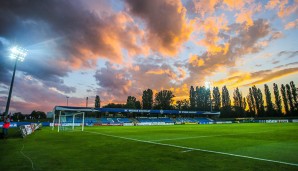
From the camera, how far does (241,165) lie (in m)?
7.66

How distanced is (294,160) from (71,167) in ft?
32.6

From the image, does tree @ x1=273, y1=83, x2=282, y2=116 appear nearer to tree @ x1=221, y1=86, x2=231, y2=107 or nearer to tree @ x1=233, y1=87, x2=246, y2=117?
tree @ x1=233, y1=87, x2=246, y2=117

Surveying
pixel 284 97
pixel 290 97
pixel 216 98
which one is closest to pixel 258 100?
pixel 284 97

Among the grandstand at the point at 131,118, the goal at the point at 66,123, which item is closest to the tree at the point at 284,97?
the grandstand at the point at 131,118

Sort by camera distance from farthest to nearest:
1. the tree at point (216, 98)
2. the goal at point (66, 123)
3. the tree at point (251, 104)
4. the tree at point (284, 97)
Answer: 1. the tree at point (216, 98)
2. the tree at point (251, 104)
3. the tree at point (284, 97)
4. the goal at point (66, 123)

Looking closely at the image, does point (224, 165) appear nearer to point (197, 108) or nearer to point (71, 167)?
point (71, 167)

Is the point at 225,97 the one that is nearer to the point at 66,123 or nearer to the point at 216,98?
the point at 216,98

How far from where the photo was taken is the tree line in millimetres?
113688

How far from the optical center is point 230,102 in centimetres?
13212

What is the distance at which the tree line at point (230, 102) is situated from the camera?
373ft

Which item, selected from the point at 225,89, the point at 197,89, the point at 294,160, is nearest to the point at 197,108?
the point at 197,89

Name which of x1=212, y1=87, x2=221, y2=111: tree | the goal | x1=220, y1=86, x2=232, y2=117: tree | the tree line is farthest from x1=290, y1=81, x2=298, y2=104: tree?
the goal

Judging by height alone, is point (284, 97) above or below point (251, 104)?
above

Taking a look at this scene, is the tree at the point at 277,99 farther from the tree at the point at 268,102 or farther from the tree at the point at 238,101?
the tree at the point at 238,101
